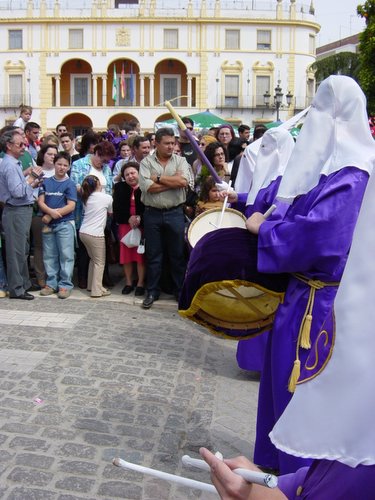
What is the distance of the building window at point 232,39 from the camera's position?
53625 millimetres

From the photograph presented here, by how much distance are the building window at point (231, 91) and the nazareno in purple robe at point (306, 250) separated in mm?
52080

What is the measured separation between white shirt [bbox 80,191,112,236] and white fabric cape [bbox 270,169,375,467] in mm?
7389

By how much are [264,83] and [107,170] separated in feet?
157

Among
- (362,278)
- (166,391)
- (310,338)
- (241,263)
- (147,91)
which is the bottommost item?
(166,391)

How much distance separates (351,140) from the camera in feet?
10.7

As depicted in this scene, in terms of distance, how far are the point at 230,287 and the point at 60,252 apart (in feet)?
18.8

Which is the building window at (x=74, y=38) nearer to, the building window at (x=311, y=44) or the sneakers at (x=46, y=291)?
the building window at (x=311, y=44)

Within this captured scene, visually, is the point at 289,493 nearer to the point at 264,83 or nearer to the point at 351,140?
the point at 351,140

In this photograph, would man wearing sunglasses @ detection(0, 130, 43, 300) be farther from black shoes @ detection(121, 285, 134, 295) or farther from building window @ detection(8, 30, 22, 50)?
building window @ detection(8, 30, 22, 50)

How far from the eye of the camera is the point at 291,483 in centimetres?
180

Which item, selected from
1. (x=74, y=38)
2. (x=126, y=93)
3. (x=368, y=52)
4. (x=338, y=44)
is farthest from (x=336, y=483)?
(x=338, y=44)

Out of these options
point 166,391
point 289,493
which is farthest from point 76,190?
point 289,493

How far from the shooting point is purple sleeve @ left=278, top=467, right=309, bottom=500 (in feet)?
5.71

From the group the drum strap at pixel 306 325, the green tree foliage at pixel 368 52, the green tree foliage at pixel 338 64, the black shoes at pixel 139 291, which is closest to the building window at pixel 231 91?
the green tree foliage at pixel 338 64
